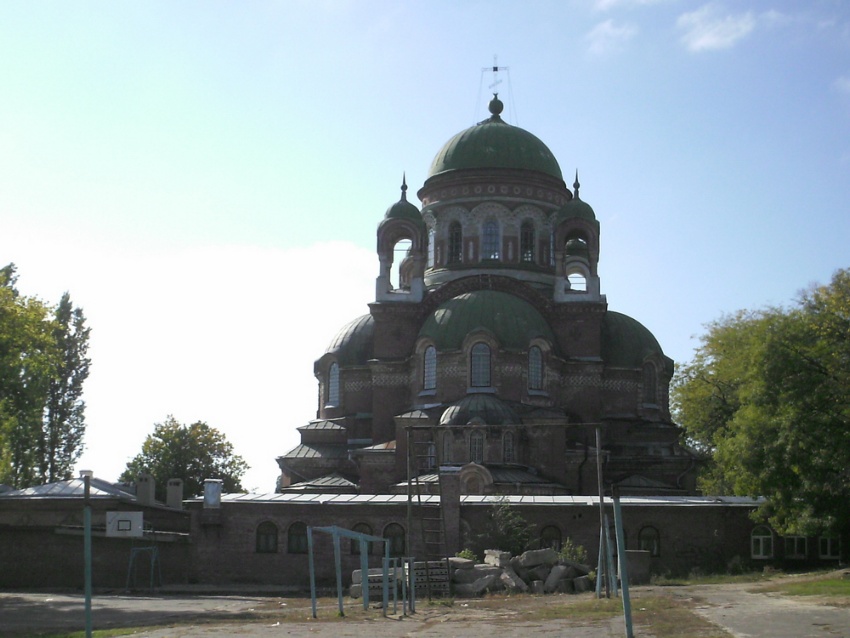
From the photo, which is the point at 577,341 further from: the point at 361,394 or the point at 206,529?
the point at 206,529

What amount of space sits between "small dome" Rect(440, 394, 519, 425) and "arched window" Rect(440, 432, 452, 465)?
17.6 inches

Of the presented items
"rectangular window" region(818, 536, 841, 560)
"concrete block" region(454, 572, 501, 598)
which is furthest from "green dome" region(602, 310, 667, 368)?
"concrete block" region(454, 572, 501, 598)

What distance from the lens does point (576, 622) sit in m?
20.5

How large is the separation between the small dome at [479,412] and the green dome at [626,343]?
7.76 meters

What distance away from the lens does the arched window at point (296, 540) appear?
37.5 metres

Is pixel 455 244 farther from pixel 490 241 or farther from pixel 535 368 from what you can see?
pixel 535 368

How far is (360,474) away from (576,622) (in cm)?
2672

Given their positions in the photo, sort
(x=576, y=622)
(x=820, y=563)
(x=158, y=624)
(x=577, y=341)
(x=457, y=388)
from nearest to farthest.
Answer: (x=576, y=622), (x=158, y=624), (x=820, y=563), (x=457, y=388), (x=577, y=341)

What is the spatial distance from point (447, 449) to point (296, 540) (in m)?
8.00

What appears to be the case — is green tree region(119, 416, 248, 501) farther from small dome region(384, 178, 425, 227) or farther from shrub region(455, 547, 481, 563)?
shrub region(455, 547, 481, 563)

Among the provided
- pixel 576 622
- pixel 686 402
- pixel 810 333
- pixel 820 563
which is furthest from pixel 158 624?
pixel 686 402

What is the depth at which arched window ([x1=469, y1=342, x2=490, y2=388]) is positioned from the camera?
1842 inches

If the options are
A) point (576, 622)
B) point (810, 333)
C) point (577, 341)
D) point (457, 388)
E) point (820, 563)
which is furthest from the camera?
point (577, 341)

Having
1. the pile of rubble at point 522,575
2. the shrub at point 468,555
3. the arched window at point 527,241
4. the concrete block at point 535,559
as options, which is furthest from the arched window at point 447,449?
the concrete block at point 535,559
